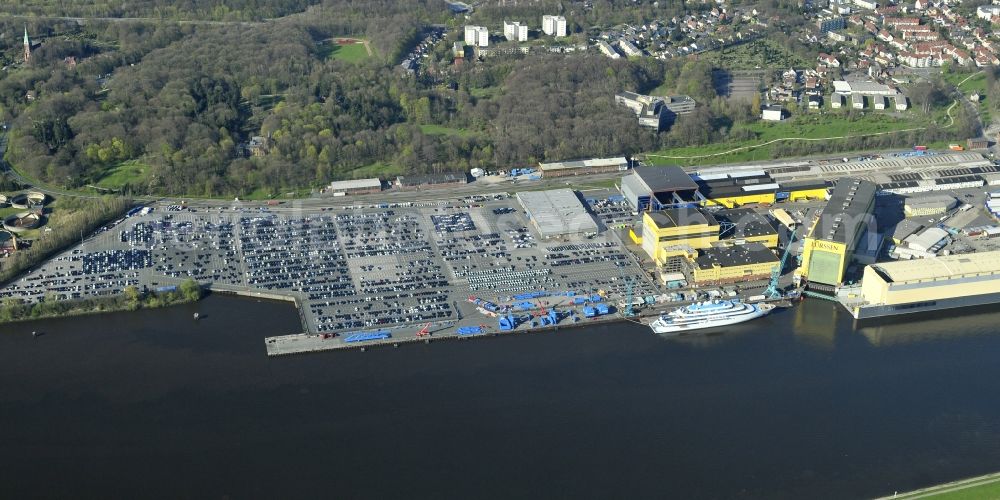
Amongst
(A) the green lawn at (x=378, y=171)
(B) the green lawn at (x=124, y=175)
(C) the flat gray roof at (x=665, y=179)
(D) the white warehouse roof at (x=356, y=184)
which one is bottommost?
(A) the green lawn at (x=378, y=171)

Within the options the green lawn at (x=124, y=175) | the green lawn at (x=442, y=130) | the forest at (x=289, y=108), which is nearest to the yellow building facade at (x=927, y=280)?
the forest at (x=289, y=108)

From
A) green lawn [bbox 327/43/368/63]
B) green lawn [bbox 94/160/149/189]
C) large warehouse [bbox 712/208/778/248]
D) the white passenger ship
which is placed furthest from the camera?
green lawn [bbox 327/43/368/63]

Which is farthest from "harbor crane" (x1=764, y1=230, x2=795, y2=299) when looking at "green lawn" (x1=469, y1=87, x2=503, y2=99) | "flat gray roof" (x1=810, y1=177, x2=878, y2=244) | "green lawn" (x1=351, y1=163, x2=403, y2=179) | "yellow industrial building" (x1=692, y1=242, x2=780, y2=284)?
"green lawn" (x1=469, y1=87, x2=503, y2=99)

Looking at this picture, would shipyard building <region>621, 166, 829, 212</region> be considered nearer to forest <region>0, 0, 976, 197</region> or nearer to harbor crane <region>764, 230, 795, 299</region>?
harbor crane <region>764, 230, 795, 299</region>

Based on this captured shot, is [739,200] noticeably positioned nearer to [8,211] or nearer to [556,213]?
[556,213]

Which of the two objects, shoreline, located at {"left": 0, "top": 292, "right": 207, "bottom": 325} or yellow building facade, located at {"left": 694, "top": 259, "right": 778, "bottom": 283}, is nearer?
shoreline, located at {"left": 0, "top": 292, "right": 207, "bottom": 325}

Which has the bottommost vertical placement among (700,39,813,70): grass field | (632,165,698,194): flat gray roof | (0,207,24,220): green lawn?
(0,207,24,220): green lawn

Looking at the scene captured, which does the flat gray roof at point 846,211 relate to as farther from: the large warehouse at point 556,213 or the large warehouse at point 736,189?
the large warehouse at point 556,213
